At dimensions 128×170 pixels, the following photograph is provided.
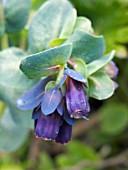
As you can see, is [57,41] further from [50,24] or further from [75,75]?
[75,75]

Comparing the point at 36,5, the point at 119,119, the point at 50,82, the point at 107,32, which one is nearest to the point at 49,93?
the point at 50,82

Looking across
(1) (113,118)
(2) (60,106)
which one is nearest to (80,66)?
(2) (60,106)

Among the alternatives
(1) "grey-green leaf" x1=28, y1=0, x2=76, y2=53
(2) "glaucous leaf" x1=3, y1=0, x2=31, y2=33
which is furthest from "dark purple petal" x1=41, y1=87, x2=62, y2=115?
(2) "glaucous leaf" x1=3, y1=0, x2=31, y2=33

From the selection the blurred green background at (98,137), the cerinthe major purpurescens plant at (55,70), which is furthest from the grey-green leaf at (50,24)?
the blurred green background at (98,137)

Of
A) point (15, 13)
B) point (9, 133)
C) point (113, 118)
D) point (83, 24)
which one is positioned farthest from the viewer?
point (113, 118)

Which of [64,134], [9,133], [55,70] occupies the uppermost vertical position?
[55,70]

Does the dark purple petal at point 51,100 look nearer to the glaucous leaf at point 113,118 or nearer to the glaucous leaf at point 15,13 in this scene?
the glaucous leaf at point 15,13
